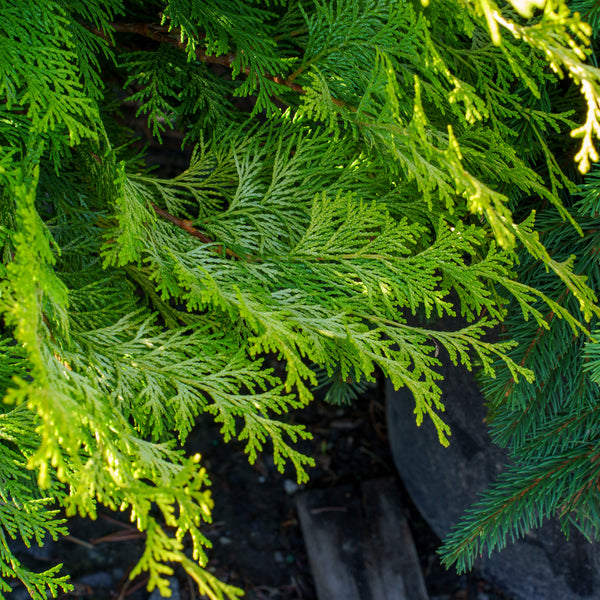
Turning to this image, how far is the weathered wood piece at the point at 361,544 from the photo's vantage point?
262 cm

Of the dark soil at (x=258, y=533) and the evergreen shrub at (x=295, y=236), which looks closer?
the evergreen shrub at (x=295, y=236)

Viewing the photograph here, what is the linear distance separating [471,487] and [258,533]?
1.24 meters

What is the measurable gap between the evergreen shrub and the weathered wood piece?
1.15 m


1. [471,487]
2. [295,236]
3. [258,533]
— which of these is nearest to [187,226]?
[295,236]

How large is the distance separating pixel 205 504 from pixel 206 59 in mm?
1194

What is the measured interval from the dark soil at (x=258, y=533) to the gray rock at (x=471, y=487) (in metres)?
0.33

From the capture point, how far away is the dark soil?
2.61 meters

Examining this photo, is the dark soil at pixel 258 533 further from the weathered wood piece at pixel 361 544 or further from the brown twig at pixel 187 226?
the brown twig at pixel 187 226

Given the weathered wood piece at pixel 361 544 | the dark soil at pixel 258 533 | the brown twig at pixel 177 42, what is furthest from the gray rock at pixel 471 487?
the brown twig at pixel 177 42

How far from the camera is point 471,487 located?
7.18 feet

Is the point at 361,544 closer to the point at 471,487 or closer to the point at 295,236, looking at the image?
the point at 471,487

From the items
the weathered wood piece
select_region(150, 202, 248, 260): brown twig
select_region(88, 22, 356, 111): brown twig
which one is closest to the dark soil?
the weathered wood piece

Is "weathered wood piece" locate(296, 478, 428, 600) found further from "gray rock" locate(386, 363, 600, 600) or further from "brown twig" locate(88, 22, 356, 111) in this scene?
"brown twig" locate(88, 22, 356, 111)

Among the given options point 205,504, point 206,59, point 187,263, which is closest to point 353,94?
point 206,59
